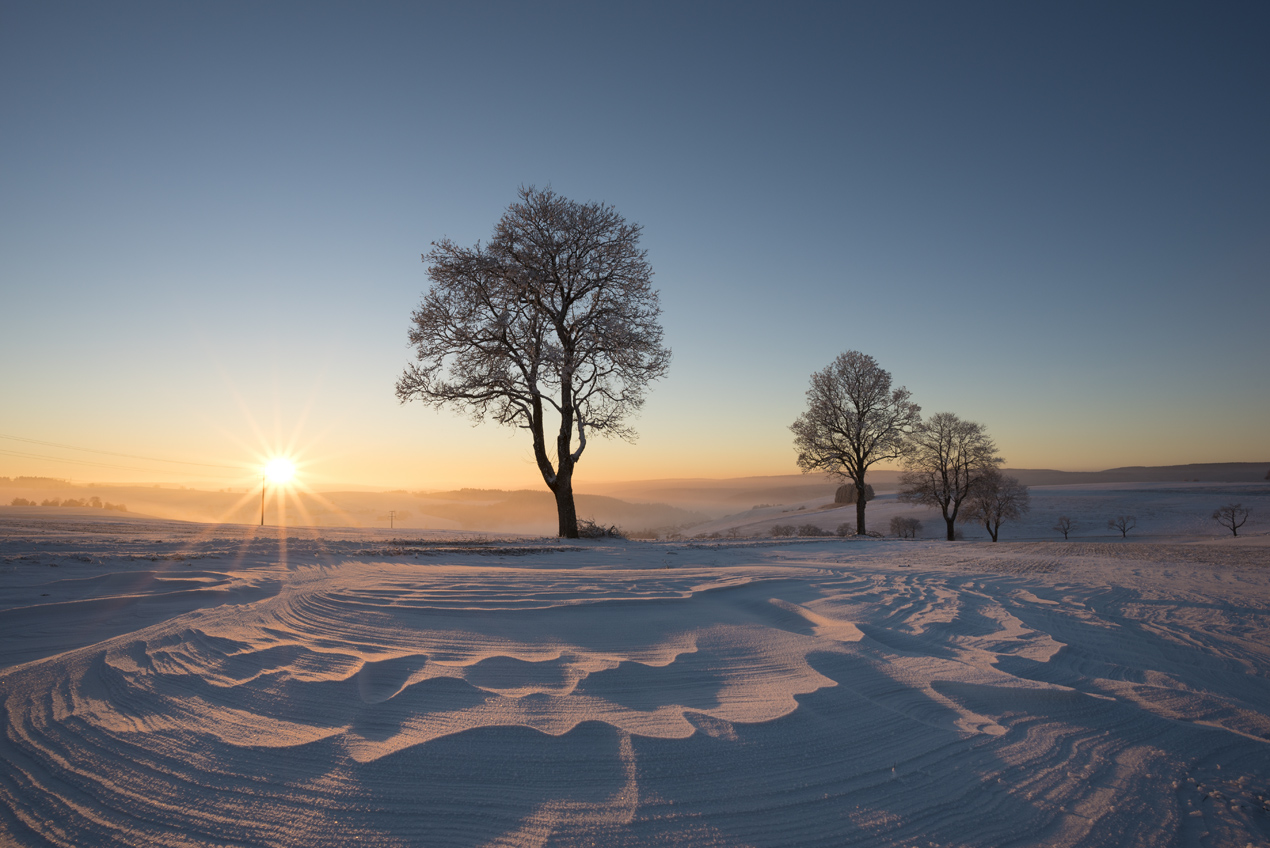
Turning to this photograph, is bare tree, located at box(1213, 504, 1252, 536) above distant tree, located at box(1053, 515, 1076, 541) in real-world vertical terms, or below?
above

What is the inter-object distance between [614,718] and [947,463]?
30.4 m

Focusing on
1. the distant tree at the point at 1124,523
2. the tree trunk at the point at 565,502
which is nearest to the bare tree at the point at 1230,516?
the distant tree at the point at 1124,523

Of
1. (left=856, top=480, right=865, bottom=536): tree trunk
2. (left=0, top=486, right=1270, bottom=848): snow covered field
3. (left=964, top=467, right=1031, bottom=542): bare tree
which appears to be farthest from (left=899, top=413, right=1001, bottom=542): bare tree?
(left=0, top=486, right=1270, bottom=848): snow covered field

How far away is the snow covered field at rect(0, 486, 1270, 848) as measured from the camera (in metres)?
1.35

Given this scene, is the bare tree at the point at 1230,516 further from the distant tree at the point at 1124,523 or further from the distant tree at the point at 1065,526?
the distant tree at the point at 1065,526

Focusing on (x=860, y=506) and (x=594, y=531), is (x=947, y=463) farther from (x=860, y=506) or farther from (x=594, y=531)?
(x=594, y=531)

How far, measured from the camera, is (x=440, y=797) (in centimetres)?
142

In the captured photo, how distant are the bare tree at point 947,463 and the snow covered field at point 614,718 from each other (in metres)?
25.6

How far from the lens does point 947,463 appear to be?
90.8ft

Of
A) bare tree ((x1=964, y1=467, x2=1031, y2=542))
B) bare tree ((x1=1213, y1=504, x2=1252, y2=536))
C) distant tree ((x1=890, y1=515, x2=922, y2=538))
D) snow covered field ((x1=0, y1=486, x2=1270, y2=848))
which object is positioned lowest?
distant tree ((x1=890, y1=515, x2=922, y2=538))

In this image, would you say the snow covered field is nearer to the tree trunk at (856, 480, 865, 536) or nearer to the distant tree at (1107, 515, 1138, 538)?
the tree trunk at (856, 480, 865, 536)

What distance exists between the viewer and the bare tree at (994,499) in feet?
90.5

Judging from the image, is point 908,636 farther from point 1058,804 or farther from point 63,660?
Result: point 63,660

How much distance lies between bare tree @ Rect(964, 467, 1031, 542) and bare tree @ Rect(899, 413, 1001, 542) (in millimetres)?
395
